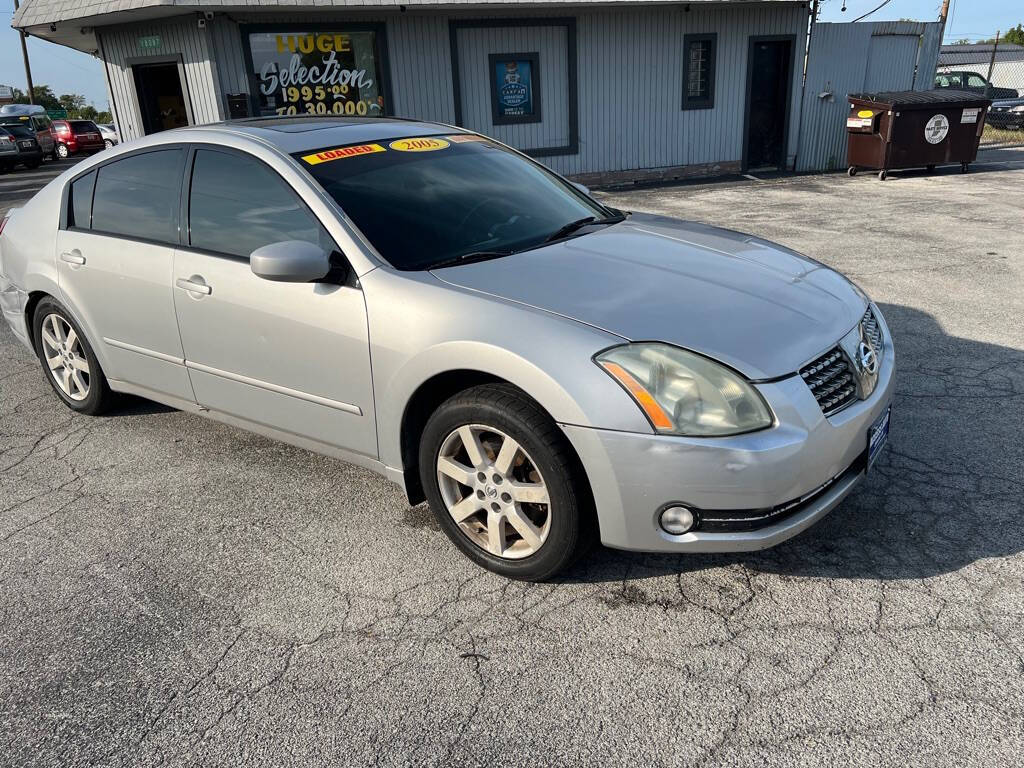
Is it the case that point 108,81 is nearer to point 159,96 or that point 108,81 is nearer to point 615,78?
point 159,96

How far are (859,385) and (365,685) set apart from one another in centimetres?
199

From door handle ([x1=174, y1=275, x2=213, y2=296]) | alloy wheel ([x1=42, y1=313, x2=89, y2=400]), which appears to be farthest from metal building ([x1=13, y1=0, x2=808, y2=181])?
door handle ([x1=174, y1=275, x2=213, y2=296])

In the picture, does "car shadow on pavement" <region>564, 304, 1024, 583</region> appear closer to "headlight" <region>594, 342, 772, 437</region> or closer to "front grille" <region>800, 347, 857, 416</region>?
"front grille" <region>800, 347, 857, 416</region>

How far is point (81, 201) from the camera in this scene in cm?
443

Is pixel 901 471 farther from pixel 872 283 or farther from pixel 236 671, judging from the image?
pixel 872 283

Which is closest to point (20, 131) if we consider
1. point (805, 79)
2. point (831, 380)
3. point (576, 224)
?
point (805, 79)

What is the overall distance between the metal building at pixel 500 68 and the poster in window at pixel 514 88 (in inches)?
0.7

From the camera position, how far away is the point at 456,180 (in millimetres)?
3754

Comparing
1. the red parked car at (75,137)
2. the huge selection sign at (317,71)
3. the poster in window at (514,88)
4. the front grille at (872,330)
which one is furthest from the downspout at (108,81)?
the red parked car at (75,137)

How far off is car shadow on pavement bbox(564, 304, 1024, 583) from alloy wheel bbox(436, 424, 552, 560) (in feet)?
0.89

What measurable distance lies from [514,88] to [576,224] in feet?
36.3

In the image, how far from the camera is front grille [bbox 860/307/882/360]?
10.6 ft

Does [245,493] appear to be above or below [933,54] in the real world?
below

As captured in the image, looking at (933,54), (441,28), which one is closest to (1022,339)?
(441,28)
